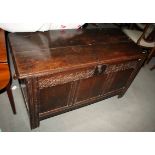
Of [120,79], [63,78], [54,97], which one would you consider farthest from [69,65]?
[120,79]

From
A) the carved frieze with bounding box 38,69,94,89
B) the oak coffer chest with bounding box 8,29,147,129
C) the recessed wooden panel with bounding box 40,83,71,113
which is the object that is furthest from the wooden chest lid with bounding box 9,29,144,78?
the recessed wooden panel with bounding box 40,83,71,113

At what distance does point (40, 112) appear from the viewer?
160cm

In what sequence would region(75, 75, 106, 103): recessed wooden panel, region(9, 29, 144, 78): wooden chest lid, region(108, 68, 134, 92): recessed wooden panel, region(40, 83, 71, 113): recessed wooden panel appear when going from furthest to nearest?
region(108, 68, 134, 92): recessed wooden panel < region(75, 75, 106, 103): recessed wooden panel < region(40, 83, 71, 113): recessed wooden panel < region(9, 29, 144, 78): wooden chest lid

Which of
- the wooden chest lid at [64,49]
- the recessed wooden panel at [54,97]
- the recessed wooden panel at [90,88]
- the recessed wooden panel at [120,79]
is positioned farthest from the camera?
the recessed wooden panel at [120,79]

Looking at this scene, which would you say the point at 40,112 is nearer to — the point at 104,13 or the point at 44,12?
the point at 44,12

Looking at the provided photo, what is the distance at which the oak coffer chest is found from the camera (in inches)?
50.6

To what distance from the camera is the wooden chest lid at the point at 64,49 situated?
126 centimetres

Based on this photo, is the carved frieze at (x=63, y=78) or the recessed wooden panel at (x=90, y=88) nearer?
the carved frieze at (x=63, y=78)

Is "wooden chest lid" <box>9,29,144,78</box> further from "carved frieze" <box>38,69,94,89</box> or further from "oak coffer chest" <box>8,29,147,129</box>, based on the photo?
"carved frieze" <box>38,69,94,89</box>

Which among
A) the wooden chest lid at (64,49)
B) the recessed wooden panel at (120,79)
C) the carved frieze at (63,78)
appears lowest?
the recessed wooden panel at (120,79)

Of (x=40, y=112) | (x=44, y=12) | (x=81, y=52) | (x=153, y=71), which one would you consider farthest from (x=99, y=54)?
(x=153, y=71)

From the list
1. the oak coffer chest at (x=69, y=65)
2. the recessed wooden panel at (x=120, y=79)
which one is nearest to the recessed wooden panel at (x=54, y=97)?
the oak coffer chest at (x=69, y=65)

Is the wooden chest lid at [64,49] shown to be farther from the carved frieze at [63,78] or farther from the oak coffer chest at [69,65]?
the carved frieze at [63,78]

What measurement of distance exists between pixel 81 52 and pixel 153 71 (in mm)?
1901
